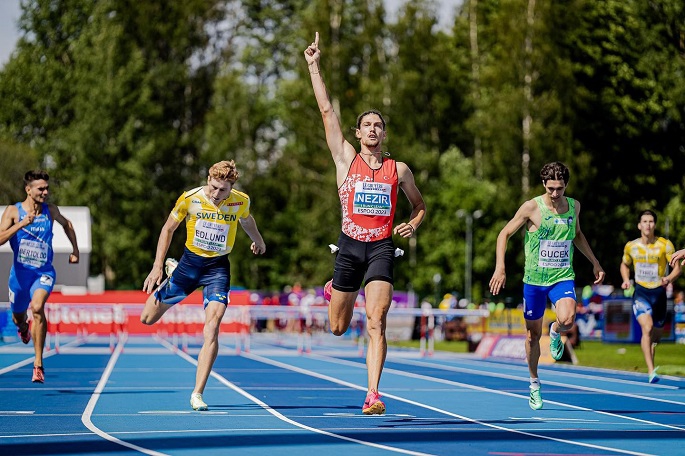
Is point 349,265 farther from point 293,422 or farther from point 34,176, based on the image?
point 34,176

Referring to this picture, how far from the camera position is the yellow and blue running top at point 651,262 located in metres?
17.4

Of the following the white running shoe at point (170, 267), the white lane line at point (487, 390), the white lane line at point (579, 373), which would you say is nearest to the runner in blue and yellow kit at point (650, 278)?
the white lane line at point (579, 373)

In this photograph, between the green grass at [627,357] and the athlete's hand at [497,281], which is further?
the green grass at [627,357]

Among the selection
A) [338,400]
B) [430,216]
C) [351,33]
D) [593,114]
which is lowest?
[338,400]

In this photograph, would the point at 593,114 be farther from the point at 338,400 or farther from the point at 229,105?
the point at 338,400

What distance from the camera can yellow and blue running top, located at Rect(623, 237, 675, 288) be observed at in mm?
17438

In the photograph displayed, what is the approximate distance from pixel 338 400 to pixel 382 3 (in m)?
51.9

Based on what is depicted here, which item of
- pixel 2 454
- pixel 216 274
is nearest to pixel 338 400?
pixel 216 274

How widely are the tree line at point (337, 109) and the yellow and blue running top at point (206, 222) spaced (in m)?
40.2

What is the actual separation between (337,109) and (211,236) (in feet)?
165

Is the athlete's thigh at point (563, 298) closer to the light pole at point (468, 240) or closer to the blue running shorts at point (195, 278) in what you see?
the blue running shorts at point (195, 278)

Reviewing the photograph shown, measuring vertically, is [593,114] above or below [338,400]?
above

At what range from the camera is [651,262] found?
17.5 metres

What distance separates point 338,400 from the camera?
13.0 metres
